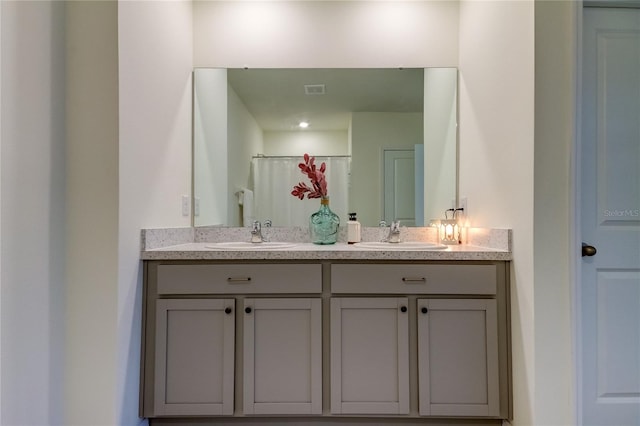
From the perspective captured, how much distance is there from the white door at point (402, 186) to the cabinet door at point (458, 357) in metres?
0.68

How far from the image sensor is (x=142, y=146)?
1512 millimetres

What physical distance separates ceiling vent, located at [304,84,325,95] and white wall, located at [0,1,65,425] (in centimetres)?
117

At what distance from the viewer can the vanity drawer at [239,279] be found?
4.95ft

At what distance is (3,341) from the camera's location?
1.14 metres

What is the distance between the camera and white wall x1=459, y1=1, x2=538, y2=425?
1340 mm

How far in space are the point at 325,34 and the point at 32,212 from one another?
66.6 inches

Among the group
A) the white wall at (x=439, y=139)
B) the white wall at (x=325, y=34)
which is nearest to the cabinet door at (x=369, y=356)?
the white wall at (x=439, y=139)

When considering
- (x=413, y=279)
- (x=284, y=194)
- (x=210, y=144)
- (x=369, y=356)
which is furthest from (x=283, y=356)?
(x=210, y=144)

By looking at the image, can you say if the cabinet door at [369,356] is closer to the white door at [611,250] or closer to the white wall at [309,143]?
the white door at [611,250]

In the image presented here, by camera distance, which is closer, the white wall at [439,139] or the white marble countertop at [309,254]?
the white marble countertop at [309,254]

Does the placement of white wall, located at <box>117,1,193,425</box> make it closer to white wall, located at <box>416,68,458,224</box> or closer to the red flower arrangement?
the red flower arrangement

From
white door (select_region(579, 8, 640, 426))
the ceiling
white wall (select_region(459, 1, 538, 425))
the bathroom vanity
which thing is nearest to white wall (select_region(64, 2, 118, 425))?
the bathroom vanity

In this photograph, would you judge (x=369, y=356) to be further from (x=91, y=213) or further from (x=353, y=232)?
(x=91, y=213)

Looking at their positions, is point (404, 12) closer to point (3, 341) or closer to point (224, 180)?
point (224, 180)
